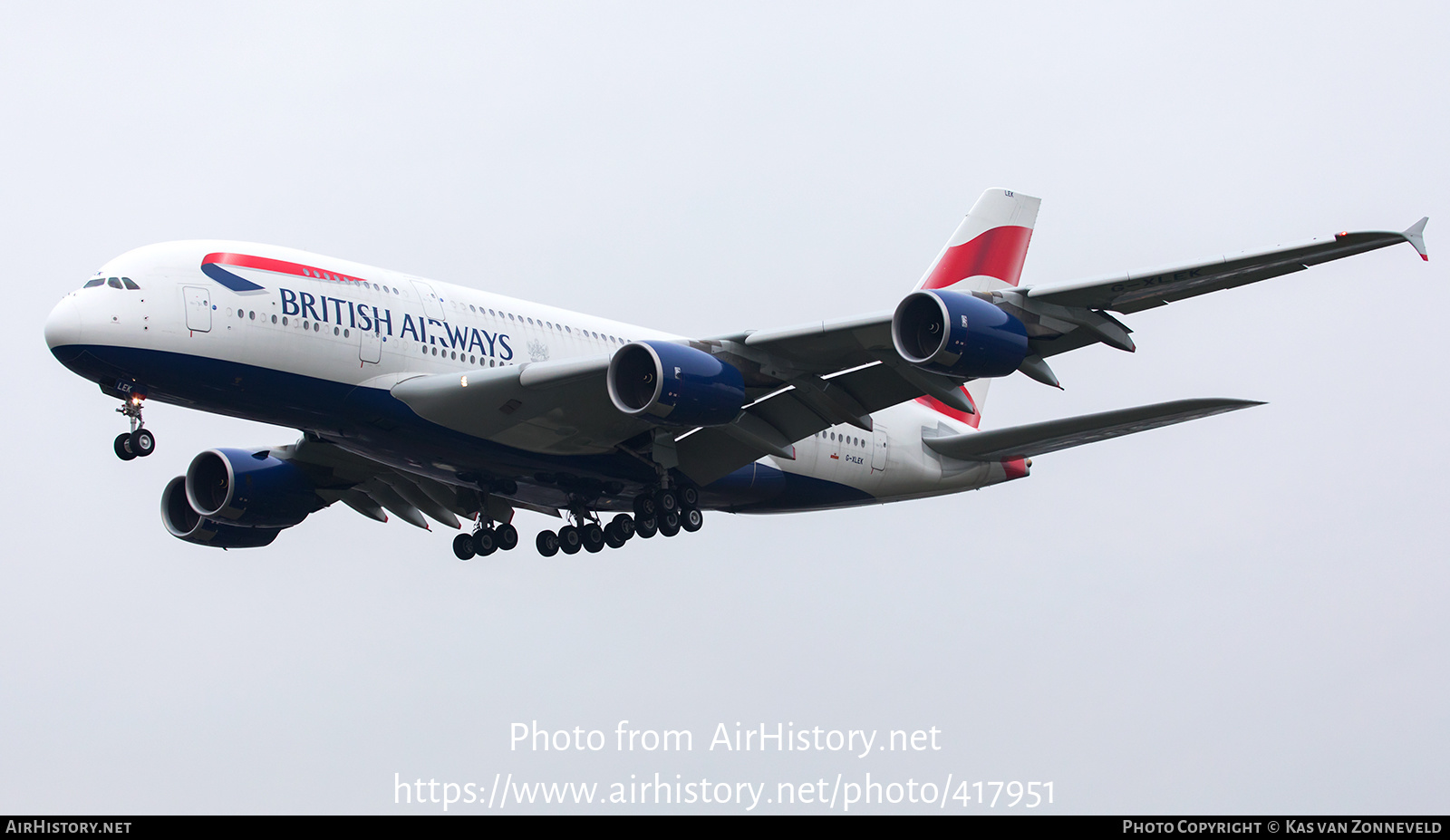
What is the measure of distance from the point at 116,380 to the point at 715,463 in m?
10.9

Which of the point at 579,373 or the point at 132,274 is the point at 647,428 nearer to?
the point at 579,373

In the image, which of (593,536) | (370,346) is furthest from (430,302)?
(593,536)

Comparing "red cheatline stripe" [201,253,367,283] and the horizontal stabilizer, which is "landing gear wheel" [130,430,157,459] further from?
the horizontal stabilizer

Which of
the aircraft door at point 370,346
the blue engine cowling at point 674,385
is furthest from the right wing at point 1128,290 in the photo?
the aircraft door at point 370,346

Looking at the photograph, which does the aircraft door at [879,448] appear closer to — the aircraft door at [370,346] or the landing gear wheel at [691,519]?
the landing gear wheel at [691,519]

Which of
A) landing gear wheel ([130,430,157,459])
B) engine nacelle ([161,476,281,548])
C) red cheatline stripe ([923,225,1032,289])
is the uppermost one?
red cheatline stripe ([923,225,1032,289])

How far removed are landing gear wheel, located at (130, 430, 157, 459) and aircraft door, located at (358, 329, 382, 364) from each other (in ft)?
11.7

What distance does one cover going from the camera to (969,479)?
33344 millimetres

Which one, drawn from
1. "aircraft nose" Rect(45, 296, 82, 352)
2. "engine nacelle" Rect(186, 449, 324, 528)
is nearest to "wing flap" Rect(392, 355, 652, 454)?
"aircraft nose" Rect(45, 296, 82, 352)

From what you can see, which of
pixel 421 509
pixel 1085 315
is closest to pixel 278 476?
pixel 421 509

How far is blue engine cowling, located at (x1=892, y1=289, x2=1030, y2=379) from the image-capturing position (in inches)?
919

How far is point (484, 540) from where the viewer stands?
31.7 m

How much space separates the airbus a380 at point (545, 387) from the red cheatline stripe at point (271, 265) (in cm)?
4

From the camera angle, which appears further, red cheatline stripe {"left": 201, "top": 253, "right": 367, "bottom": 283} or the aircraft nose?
red cheatline stripe {"left": 201, "top": 253, "right": 367, "bottom": 283}
